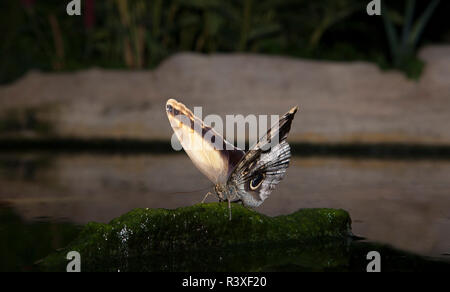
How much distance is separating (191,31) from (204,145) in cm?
1247

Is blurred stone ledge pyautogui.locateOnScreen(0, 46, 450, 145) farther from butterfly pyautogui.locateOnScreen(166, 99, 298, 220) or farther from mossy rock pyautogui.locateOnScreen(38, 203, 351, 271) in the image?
butterfly pyautogui.locateOnScreen(166, 99, 298, 220)

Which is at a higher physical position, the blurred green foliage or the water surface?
the blurred green foliage

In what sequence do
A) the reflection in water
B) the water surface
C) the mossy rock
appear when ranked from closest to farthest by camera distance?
1. the mossy rock
2. the water surface
3. the reflection in water

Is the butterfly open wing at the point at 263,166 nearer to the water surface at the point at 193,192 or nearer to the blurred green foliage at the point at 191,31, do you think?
the water surface at the point at 193,192

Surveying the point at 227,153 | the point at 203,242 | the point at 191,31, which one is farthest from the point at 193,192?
the point at 191,31

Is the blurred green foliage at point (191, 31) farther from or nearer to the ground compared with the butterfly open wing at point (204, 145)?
farther from the ground

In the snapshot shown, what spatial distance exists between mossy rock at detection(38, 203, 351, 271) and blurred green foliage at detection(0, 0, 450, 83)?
10.5 meters

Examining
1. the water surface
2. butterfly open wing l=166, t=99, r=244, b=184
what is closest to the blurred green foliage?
the water surface

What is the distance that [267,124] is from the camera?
51.2 feet

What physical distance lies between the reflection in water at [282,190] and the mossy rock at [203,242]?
0.78m

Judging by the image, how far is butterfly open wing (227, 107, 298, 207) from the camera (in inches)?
238

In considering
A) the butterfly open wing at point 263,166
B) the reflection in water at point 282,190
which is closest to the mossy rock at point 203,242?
the butterfly open wing at point 263,166

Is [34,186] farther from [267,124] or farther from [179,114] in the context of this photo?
[267,124]

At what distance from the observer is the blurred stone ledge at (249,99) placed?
1543 centimetres
